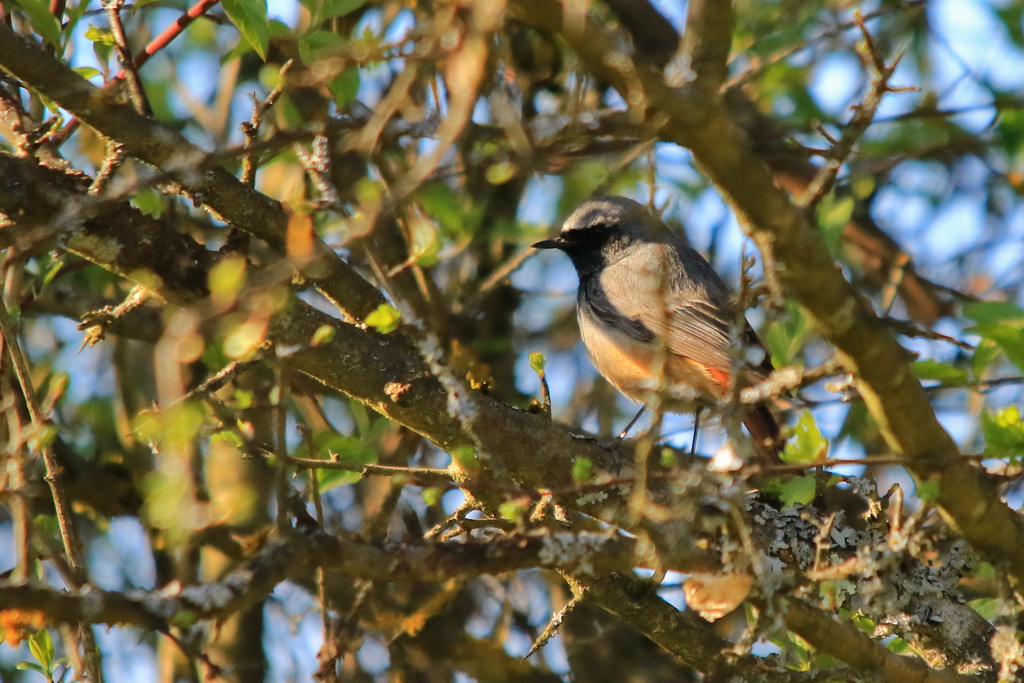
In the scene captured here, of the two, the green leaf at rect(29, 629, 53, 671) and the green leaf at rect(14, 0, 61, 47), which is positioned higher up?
the green leaf at rect(14, 0, 61, 47)

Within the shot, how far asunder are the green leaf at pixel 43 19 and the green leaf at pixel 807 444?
309cm

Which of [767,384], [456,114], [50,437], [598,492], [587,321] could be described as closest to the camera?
[456,114]

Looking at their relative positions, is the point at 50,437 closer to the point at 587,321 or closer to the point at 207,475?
the point at 207,475

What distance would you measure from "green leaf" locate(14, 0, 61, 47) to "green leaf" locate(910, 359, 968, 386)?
3338 mm

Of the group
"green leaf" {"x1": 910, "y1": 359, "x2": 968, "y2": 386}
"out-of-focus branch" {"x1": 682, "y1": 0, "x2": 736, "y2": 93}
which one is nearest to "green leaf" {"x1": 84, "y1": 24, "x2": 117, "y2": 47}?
"out-of-focus branch" {"x1": 682, "y1": 0, "x2": 736, "y2": 93}

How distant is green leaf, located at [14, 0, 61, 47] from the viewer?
3.76 m

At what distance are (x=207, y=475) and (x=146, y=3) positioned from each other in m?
3.19

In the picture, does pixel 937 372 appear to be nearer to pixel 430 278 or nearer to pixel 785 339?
pixel 785 339

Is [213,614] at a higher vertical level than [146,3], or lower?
lower

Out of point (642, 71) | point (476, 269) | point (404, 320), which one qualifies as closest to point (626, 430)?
point (476, 269)

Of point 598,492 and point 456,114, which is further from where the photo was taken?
point 598,492

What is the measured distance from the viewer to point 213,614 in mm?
2178

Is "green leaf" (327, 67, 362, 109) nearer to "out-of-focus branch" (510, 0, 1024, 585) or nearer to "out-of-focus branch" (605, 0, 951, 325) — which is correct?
"out-of-focus branch" (510, 0, 1024, 585)

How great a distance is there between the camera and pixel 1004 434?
3078mm
